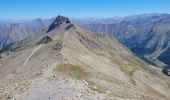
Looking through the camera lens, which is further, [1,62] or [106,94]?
[1,62]

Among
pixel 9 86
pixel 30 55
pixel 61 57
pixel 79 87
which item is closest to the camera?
pixel 79 87

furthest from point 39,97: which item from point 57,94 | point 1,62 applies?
point 1,62

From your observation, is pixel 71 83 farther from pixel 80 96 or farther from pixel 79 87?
pixel 80 96

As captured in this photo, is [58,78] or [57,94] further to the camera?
[58,78]

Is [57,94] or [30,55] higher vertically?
[57,94]

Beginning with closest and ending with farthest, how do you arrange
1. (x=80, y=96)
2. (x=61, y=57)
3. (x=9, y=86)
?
(x=80, y=96) < (x=9, y=86) < (x=61, y=57)

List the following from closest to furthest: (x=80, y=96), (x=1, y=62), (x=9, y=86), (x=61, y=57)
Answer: (x=80, y=96) → (x=9, y=86) → (x=61, y=57) → (x=1, y=62)

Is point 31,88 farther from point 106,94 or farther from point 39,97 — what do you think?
point 106,94

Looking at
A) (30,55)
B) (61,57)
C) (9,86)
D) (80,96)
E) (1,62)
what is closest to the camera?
(80,96)

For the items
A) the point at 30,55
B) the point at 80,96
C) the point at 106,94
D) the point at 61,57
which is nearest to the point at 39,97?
the point at 80,96
